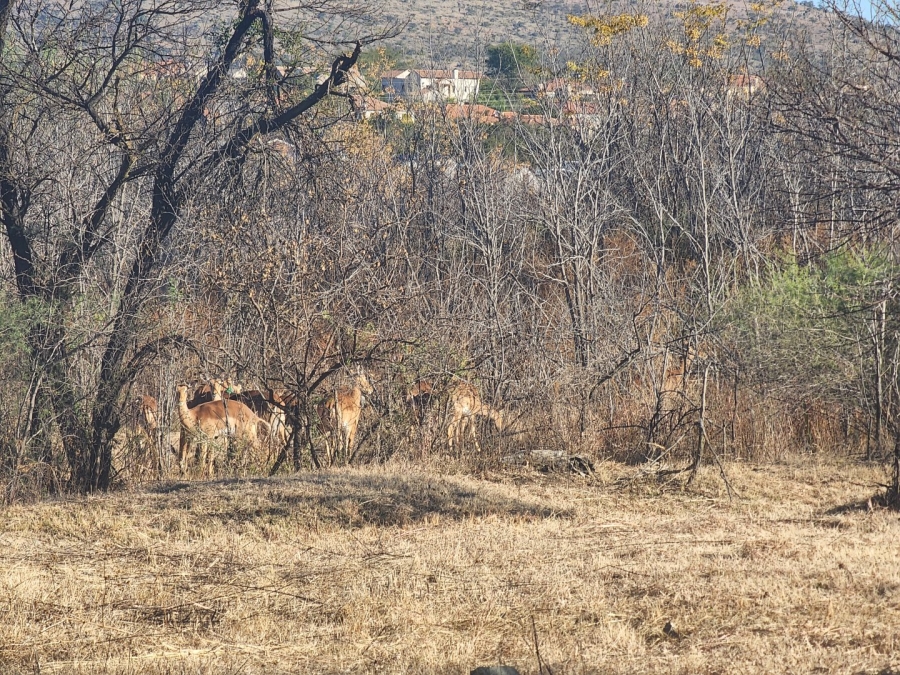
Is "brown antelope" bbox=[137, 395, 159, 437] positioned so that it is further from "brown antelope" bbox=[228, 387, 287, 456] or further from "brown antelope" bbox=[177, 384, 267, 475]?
"brown antelope" bbox=[228, 387, 287, 456]

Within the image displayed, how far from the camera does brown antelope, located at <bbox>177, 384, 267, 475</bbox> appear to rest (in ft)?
39.7

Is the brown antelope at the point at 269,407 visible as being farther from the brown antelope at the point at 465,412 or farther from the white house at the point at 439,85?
the white house at the point at 439,85

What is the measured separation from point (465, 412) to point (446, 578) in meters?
5.59

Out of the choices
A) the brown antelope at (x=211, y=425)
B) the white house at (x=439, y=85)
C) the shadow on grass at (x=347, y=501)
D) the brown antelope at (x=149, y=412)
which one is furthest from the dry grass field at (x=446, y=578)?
the white house at (x=439, y=85)

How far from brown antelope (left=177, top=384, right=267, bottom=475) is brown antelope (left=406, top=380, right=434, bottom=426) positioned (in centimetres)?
184

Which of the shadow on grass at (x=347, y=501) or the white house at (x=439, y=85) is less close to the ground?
the white house at (x=439, y=85)

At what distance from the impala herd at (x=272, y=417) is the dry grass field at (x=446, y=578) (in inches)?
60.7

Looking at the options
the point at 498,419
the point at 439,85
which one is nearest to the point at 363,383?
the point at 498,419

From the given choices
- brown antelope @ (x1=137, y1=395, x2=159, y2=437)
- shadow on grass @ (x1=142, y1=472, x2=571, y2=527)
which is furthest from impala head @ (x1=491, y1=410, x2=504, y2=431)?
brown antelope @ (x1=137, y1=395, x2=159, y2=437)

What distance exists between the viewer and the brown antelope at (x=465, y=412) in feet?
41.9

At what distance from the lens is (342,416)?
12.7 m

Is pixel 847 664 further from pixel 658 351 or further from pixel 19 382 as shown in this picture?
pixel 19 382

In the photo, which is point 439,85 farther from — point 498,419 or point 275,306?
point 275,306

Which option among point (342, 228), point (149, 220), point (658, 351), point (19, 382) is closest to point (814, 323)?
point (658, 351)
